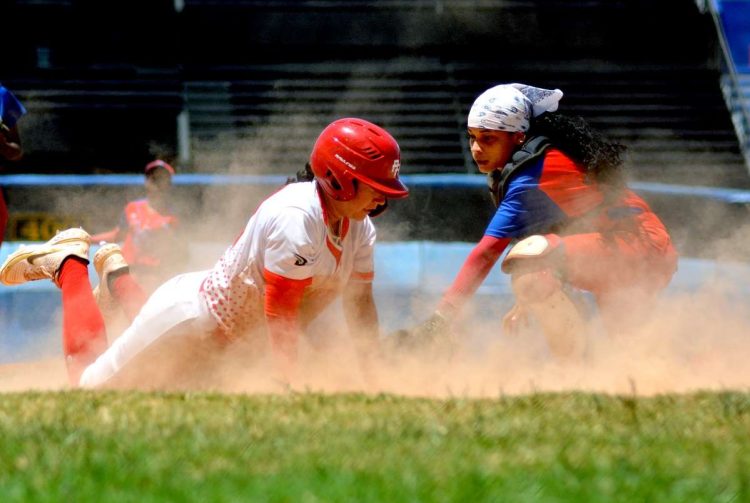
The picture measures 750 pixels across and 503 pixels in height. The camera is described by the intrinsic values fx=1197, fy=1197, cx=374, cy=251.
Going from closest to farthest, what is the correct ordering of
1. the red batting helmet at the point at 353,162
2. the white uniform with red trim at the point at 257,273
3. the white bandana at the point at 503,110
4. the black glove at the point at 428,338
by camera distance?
1. the white uniform with red trim at the point at 257,273
2. the red batting helmet at the point at 353,162
3. the black glove at the point at 428,338
4. the white bandana at the point at 503,110

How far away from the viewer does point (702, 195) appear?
10641 mm

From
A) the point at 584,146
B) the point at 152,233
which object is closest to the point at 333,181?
the point at 584,146

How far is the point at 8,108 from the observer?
816cm

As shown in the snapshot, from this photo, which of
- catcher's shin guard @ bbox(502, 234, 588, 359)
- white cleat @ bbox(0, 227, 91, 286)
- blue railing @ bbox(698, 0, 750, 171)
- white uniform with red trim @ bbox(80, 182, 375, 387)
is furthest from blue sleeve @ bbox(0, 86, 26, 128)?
blue railing @ bbox(698, 0, 750, 171)

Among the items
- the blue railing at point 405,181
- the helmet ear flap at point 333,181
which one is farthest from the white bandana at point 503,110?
the blue railing at point 405,181

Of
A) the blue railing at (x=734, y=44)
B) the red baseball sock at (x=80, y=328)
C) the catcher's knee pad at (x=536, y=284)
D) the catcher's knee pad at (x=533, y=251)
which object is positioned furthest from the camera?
the blue railing at (x=734, y=44)

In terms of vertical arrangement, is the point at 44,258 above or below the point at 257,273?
below

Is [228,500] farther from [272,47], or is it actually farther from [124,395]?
[272,47]

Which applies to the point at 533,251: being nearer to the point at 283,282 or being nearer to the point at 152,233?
the point at 283,282

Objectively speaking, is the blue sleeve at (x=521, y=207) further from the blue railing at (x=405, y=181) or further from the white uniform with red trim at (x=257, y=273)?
the blue railing at (x=405, y=181)

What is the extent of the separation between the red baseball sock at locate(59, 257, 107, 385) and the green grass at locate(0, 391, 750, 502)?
1096 millimetres

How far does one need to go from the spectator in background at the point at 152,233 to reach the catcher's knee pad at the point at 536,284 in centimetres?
431

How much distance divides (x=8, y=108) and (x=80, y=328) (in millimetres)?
2711

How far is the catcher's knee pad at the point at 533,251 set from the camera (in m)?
6.15
